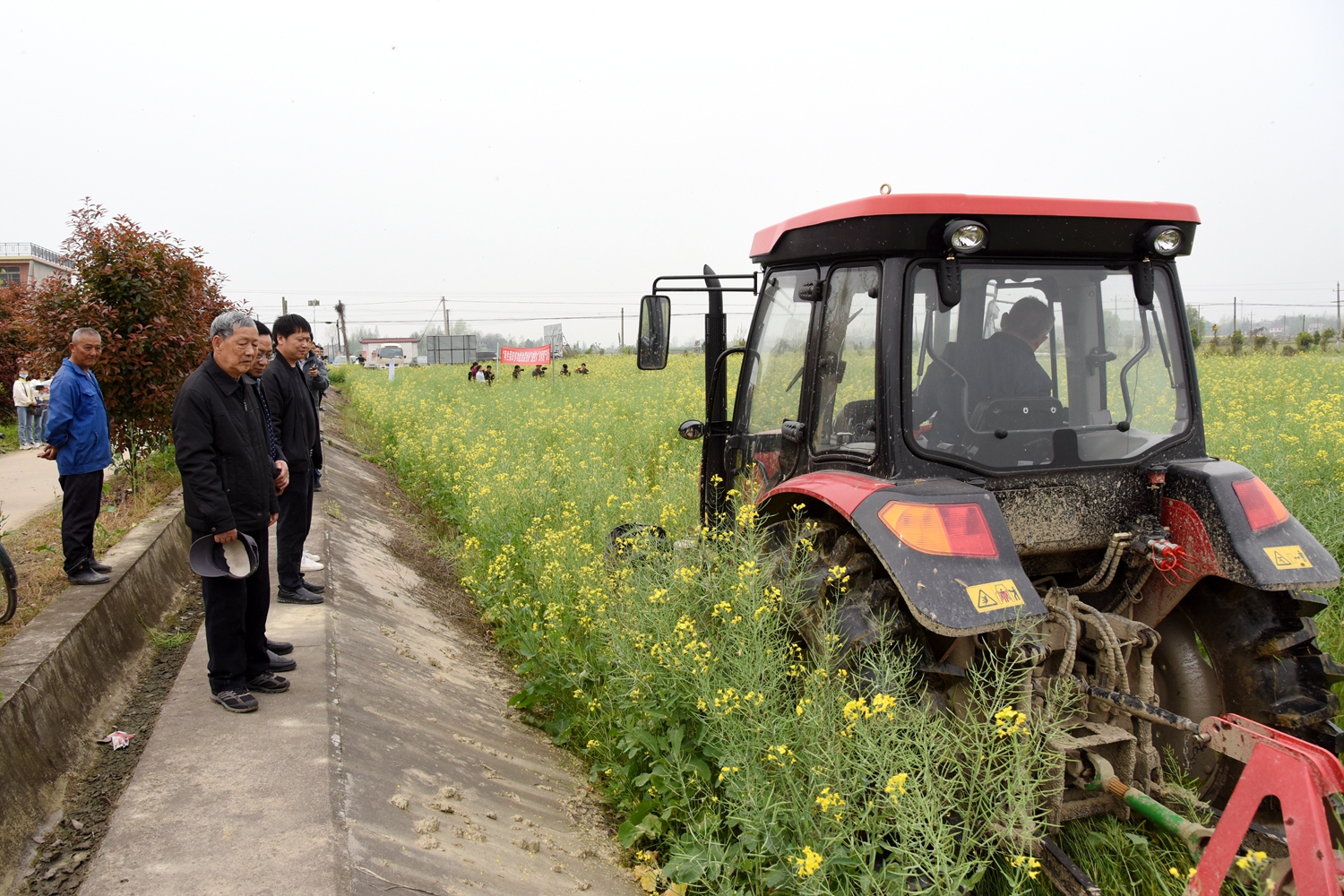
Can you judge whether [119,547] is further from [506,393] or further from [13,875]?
[506,393]

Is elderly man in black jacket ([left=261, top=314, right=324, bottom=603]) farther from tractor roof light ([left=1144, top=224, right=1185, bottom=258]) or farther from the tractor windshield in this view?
tractor roof light ([left=1144, top=224, right=1185, bottom=258])

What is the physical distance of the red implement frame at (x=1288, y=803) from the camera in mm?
2051

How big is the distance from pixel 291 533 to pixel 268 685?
155 cm

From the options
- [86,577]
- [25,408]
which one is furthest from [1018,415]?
[25,408]

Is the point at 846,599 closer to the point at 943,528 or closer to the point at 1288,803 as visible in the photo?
the point at 943,528

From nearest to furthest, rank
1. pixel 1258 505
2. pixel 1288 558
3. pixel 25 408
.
Result: pixel 1288 558, pixel 1258 505, pixel 25 408

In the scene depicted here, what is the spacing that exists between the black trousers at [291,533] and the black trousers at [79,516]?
1245 millimetres

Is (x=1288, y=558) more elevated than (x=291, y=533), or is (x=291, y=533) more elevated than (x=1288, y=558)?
(x=1288, y=558)

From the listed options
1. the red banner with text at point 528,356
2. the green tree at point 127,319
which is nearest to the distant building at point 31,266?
the green tree at point 127,319

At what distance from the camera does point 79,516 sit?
5496 mm

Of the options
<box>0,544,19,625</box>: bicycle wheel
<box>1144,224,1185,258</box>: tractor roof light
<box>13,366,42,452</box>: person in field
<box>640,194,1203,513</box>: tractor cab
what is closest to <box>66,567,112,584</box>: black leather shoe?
<box>0,544,19,625</box>: bicycle wheel

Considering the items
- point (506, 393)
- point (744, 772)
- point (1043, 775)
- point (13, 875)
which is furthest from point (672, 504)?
point (506, 393)

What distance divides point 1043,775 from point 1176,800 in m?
0.63

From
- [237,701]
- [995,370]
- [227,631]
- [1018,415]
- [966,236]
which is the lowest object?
[237,701]
